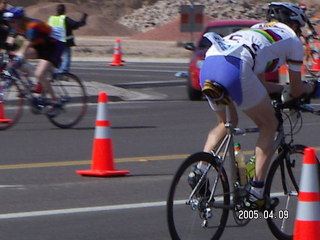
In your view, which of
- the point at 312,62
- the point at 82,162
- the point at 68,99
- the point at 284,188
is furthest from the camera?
the point at 312,62

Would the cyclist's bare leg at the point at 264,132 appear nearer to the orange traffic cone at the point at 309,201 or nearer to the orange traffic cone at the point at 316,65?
the orange traffic cone at the point at 309,201

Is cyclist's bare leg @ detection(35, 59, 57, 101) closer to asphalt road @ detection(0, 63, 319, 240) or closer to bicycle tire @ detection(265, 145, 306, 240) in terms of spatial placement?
asphalt road @ detection(0, 63, 319, 240)

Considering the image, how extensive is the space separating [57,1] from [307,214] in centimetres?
6384

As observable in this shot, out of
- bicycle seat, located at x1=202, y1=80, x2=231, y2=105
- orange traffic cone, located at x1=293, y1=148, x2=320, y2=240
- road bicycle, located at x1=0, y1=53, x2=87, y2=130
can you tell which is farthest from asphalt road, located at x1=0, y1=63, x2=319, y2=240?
orange traffic cone, located at x1=293, y1=148, x2=320, y2=240

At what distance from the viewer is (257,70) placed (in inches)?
262

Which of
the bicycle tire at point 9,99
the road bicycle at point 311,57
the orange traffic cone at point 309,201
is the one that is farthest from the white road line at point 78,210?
the road bicycle at point 311,57

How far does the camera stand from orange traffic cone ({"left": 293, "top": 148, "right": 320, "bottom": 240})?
5.68m

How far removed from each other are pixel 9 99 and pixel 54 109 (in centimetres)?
68

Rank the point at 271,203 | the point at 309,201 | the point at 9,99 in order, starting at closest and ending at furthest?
the point at 309,201 → the point at 271,203 → the point at 9,99

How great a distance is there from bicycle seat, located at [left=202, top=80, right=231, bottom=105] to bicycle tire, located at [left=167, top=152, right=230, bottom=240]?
39 centimetres

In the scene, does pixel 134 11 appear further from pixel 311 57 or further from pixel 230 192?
pixel 230 192

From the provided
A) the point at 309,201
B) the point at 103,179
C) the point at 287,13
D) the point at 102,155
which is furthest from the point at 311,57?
the point at 309,201

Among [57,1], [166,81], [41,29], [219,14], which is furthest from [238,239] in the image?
A: [57,1]

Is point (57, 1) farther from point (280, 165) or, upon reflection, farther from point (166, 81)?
point (280, 165)
